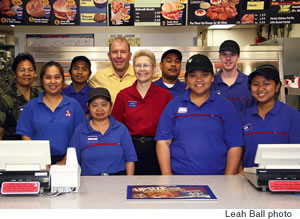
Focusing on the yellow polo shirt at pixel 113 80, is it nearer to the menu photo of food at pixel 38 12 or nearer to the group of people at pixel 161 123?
the group of people at pixel 161 123

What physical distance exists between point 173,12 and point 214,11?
519 millimetres

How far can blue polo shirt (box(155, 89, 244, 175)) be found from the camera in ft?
7.93

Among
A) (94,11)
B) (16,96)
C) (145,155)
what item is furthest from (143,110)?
(94,11)

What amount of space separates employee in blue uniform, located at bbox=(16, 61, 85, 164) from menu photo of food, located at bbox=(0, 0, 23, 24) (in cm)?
196

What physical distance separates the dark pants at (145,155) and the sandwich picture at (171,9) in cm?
216

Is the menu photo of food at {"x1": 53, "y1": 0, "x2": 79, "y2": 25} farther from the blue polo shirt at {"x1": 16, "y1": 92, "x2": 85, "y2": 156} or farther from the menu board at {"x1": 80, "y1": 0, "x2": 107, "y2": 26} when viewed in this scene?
the blue polo shirt at {"x1": 16, "y1": 92, "x2": 85, "y2": 156}

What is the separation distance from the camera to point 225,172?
250 cm

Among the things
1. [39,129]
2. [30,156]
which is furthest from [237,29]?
[30,156]

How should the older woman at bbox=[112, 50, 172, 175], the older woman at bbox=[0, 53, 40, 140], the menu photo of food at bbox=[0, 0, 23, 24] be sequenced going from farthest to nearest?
the menu photo of food at bbox=[0, 0, 23, 24] < the older woman at bbox=[0, 53, 40, 140] < the older woman at bbox=[112, 50, 172, 175]

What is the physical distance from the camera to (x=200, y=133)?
2.42 metres

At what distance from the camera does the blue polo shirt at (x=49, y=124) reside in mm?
2738

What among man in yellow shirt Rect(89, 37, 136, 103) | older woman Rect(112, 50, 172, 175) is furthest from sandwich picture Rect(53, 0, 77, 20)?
older woman Rect(112, 50, 172, 175)

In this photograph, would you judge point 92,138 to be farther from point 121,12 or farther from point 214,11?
point 214,11

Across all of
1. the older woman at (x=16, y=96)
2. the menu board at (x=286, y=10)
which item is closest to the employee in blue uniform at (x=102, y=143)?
the older woman at (x=16, y=96)
